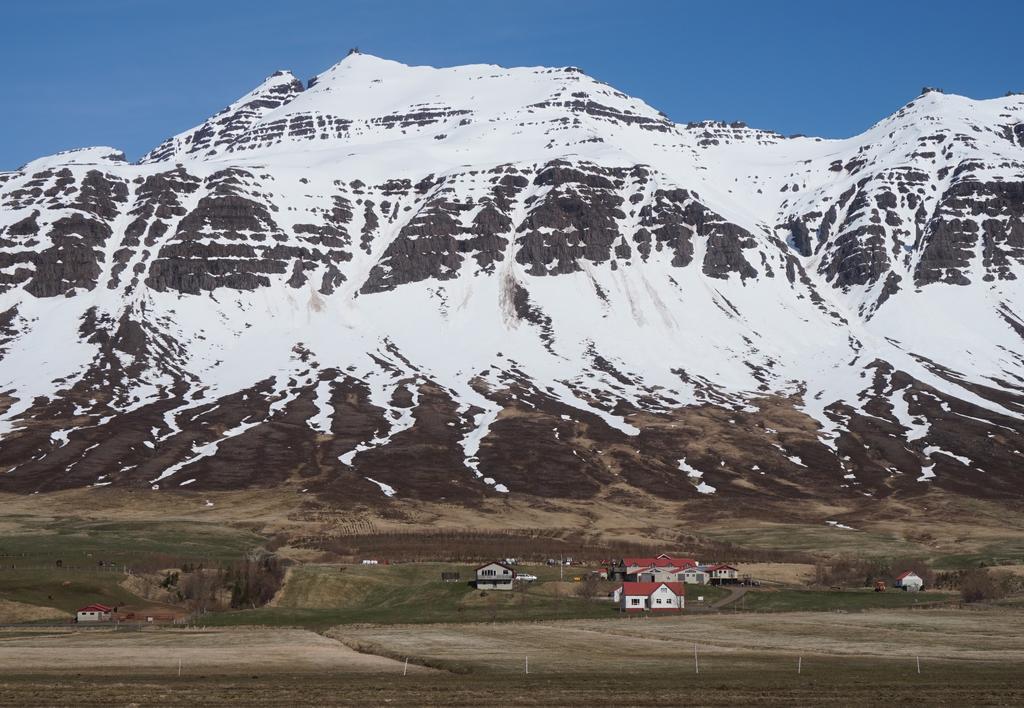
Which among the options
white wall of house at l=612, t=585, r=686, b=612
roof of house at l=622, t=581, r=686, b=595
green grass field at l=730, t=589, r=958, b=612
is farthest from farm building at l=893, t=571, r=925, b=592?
white wall of house at l=612, t=585, r=686, b=612

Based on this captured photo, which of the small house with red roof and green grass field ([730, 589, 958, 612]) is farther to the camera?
green grass field ([730, 589, 958, 612])

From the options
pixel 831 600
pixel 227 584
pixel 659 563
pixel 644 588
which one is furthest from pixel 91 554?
pixel 831 600

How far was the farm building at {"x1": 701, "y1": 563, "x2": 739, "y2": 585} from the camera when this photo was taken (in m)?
153

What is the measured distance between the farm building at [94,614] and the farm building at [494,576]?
39.4 meters

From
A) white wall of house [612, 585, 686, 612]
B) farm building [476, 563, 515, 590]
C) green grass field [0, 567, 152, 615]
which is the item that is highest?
farm building [476, 563, 515, 590]

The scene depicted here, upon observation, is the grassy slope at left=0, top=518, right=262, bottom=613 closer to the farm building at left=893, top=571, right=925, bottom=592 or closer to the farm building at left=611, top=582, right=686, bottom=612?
the farm building at left=611, top=582, right=686, bottom=612

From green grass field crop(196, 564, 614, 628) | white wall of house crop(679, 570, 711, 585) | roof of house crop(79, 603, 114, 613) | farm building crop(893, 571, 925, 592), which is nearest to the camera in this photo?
roof of house crop(79, 603, 114, 613)

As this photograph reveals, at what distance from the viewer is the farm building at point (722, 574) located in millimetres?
152625

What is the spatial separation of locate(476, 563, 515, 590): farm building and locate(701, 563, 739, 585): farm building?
1076 inches

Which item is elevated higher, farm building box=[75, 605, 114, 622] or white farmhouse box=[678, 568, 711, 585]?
white farmhouse box=[678, 568, 711, 585]

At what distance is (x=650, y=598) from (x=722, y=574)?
88.8 ft

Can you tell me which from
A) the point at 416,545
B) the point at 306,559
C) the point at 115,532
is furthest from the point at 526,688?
the point at 115,532

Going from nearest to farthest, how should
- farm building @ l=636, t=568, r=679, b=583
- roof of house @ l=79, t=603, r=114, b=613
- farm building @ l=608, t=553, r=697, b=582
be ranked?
roof of house @ l=79, t=603, r=114, b=613 < farm building @ l=636, t=568, r=679, b=583 < farm building @ l=608, t=553, r=697, b=582

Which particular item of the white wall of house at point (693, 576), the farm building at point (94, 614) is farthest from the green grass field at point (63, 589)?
the white wall of house at point (693, 576)
